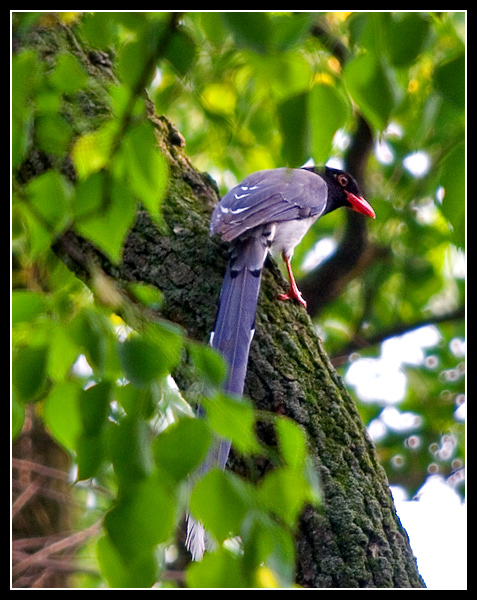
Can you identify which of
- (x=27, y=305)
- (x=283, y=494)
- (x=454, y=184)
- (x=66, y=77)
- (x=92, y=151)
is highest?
(x=92, y=151)

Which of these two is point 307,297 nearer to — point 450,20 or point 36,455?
point 36,455

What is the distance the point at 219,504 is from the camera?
3.97 feet

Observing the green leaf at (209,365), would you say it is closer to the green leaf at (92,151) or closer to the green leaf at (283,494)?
the green leaf at (283,494)

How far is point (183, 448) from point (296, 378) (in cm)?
132

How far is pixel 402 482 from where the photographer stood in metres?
6.66

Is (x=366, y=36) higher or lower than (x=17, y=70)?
lower

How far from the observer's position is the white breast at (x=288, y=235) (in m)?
3.76

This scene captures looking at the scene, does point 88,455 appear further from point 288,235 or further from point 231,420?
point 288,235

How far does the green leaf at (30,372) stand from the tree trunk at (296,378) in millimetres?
Answer: 759

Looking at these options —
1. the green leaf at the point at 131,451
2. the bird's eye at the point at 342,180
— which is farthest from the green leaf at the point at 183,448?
the bird's eye at the point at 342,180

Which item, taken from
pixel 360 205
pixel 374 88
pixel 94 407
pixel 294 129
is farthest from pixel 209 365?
pixel 360 205

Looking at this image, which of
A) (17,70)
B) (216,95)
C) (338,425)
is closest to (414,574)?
(338,425)

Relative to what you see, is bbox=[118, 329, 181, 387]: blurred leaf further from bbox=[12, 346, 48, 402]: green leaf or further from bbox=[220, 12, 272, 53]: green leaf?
bbox=[220, 12, 272, 53]: green leaf

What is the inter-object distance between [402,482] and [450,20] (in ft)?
18.4
